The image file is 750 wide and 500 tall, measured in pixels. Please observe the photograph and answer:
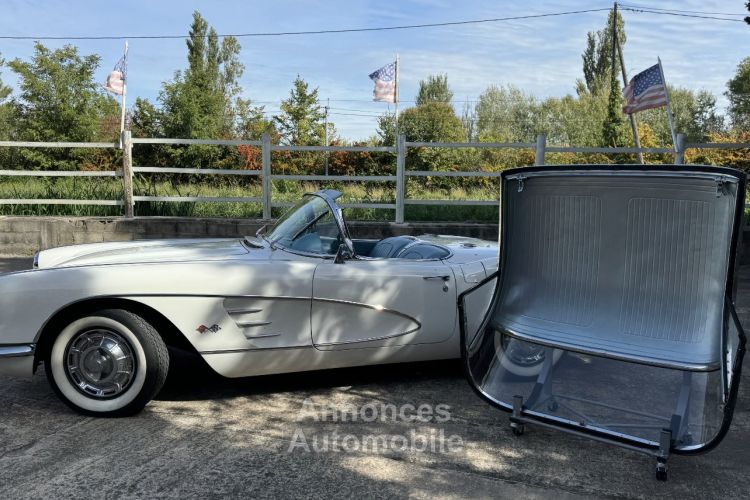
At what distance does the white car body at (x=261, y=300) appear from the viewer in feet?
11.7

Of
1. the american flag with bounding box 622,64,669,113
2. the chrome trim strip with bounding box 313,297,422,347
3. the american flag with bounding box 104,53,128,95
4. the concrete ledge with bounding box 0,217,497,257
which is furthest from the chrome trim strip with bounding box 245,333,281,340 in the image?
the american flag with bounding box 104,53,128,95

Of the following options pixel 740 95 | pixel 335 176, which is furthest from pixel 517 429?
pixel 740 95

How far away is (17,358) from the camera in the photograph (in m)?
3.55

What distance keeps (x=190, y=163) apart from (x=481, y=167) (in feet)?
Result: 44.8

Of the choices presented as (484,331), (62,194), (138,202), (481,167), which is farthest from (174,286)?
(481,167)

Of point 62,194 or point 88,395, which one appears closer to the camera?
point 88,395

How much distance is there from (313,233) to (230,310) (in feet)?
2.56

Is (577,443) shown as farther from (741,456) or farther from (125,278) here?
(125,278)

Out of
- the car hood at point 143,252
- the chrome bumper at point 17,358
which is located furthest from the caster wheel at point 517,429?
the chrome bumper at point 17,358

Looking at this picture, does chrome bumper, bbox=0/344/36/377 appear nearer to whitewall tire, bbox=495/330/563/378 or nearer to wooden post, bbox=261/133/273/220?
whitewall tire, bbox=495/330/563/378

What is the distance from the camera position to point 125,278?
360 centimetres

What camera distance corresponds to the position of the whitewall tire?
3828 mm

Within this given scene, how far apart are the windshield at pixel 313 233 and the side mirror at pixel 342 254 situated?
0.04 metres

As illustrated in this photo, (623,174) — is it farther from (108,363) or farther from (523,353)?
(108,363)
